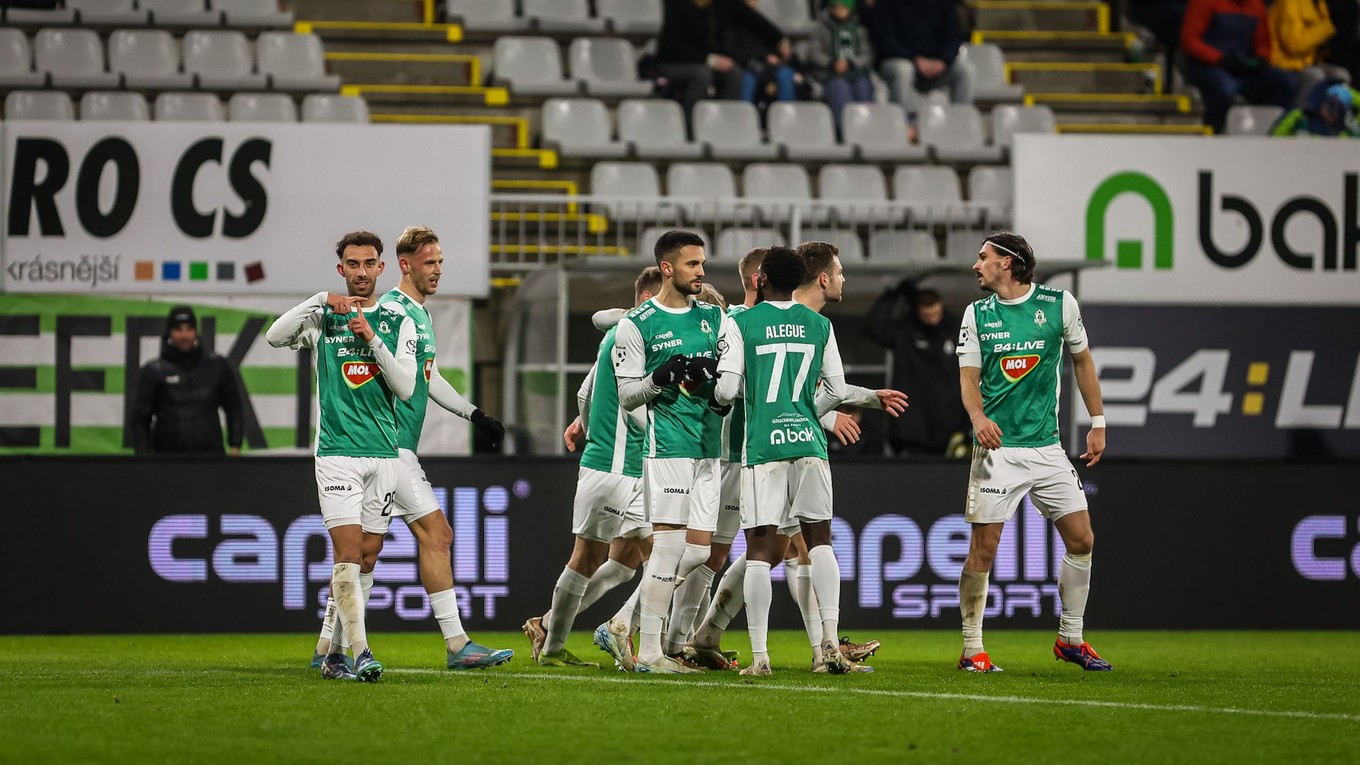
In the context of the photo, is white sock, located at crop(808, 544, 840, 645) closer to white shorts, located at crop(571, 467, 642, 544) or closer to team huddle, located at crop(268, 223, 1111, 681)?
team huddle, located at crop(268, 223, 1111, 681)

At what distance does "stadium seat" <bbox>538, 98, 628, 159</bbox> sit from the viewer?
17.2 m

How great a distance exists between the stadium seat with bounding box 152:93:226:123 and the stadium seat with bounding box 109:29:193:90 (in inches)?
24.4

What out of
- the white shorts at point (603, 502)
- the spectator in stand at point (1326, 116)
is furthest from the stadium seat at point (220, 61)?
the spectator in stand at point (1326, 116)

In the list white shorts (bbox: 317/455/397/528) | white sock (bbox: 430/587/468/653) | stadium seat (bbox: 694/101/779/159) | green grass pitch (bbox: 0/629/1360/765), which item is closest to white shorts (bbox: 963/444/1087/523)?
green grass pitch (bbox: 0/629/1360/765)

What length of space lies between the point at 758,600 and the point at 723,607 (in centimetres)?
86

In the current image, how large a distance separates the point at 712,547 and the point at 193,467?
4.52 meters

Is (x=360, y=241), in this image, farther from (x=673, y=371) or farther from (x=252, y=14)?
(x=252, y=14)

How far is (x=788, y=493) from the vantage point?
8.34 meters

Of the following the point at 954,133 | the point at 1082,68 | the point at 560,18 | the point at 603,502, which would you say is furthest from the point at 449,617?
the point at 1082,68

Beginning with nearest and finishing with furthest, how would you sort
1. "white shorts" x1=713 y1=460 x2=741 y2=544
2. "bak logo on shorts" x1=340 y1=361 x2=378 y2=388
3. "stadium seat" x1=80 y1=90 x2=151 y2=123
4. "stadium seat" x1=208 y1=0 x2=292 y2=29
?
"bak logo on shorts" x1=340 y1=361 x2=378 y2=388, "white shorts" x1=713 y1=460 x2=741 y2=544, "stadium seat" x1=80 y1=90 x2=151 y2=123, "stadium seat" x1=208 y1=0 x2=292 y2=29

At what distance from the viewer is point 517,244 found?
49.9 feet

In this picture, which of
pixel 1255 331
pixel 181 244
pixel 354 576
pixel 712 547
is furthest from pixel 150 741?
pixel 1255 331

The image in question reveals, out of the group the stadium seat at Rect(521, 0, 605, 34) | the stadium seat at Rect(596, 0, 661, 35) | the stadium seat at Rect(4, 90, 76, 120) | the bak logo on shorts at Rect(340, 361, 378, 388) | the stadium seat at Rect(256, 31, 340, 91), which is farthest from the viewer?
the stadium seat at Rect(596, 0, 661, 35)

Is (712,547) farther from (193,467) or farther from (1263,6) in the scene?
(1263,6)
